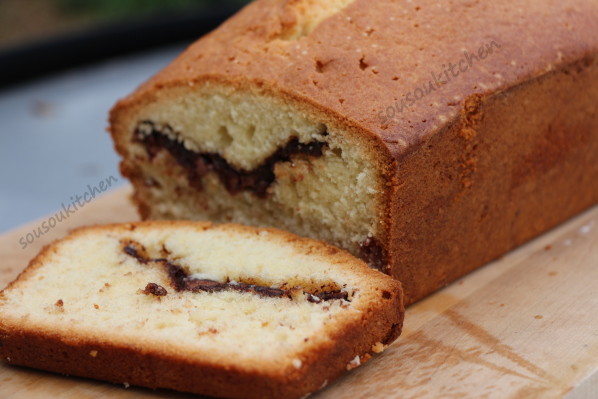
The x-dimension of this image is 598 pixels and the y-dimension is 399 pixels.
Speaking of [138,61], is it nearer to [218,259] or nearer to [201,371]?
[218,259]

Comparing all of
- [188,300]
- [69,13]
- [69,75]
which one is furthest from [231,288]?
[69,13]

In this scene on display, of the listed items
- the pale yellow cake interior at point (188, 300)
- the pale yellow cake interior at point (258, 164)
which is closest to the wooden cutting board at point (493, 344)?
the pale yellow cake interior at point (188, 300)

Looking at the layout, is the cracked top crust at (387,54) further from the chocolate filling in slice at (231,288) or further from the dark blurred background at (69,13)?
the dark blurred background at (69,13)

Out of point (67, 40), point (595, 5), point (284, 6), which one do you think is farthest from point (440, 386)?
point (67, 40)

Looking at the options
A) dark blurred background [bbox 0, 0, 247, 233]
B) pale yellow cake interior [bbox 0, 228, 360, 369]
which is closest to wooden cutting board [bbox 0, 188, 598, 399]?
pale yellow cake interior [bbox 0, 228, 360, 369]

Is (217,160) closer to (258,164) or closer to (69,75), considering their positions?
(258,164)

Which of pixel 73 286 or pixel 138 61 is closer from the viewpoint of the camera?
pixel 73 286

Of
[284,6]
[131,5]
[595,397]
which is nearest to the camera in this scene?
[595,397]

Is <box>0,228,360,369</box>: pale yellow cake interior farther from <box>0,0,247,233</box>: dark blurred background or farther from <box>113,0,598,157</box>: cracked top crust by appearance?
<box>0,0,247,233</box>: dark blurred background
